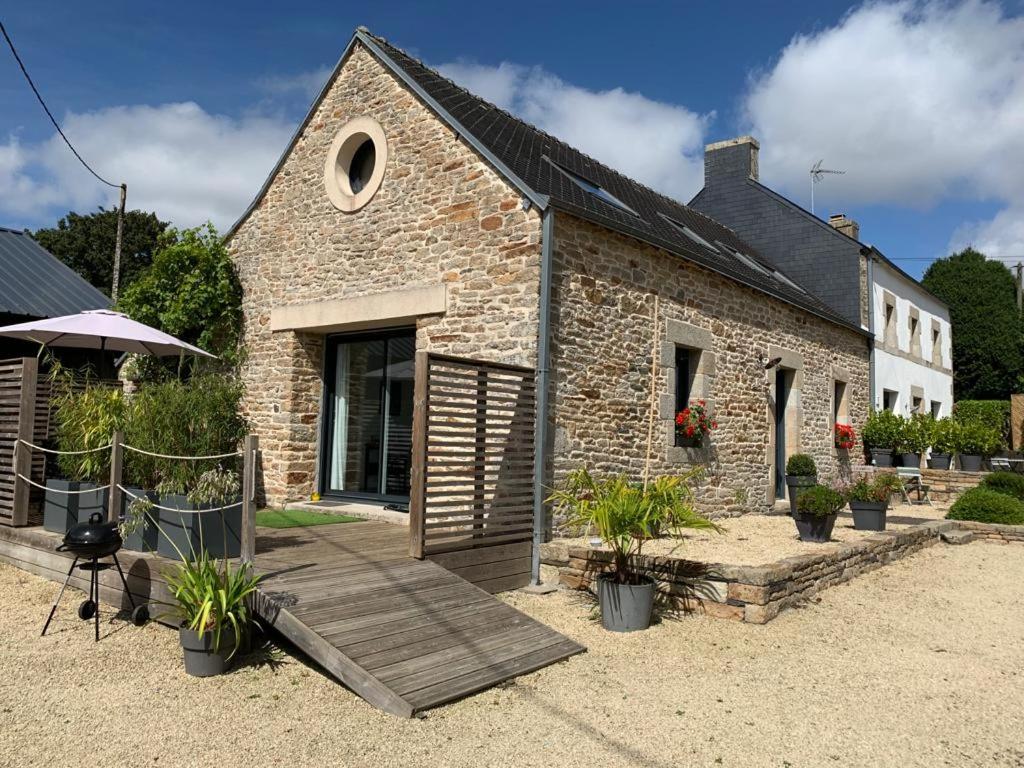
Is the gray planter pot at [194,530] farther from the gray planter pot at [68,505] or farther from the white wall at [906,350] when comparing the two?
the white wall at [906,350]

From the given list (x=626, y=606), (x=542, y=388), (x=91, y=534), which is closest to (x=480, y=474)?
(x=542, y=388)

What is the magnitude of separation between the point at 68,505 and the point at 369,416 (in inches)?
146

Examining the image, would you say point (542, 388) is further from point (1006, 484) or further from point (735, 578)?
point (1006, 484)

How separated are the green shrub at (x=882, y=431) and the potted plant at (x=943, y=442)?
72cm

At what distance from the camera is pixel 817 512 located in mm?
7902

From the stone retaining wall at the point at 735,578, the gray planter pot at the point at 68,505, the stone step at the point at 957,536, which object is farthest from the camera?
the stone step at the point at 957,536

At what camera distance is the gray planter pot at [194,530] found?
5281mm

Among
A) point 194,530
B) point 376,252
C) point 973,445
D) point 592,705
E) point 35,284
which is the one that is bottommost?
point 592,705

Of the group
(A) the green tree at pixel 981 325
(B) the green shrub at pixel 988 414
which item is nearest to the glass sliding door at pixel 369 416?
(B) the green shrub at pixel 988 414

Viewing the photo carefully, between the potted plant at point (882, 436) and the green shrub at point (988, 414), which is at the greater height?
the green shrub at point (988, 414)

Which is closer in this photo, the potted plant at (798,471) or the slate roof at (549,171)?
the slate roof at (549,171)

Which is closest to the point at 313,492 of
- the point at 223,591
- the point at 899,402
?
the point at 223,591

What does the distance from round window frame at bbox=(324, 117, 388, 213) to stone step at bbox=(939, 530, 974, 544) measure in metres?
8.74

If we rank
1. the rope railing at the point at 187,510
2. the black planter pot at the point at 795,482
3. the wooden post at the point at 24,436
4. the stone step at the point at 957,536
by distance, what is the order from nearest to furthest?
the rope railing at the point at 187,510
the wooden post at the point at 24,436
the stone step at the point at 957,536
the black planter pot at the point at 795,482
